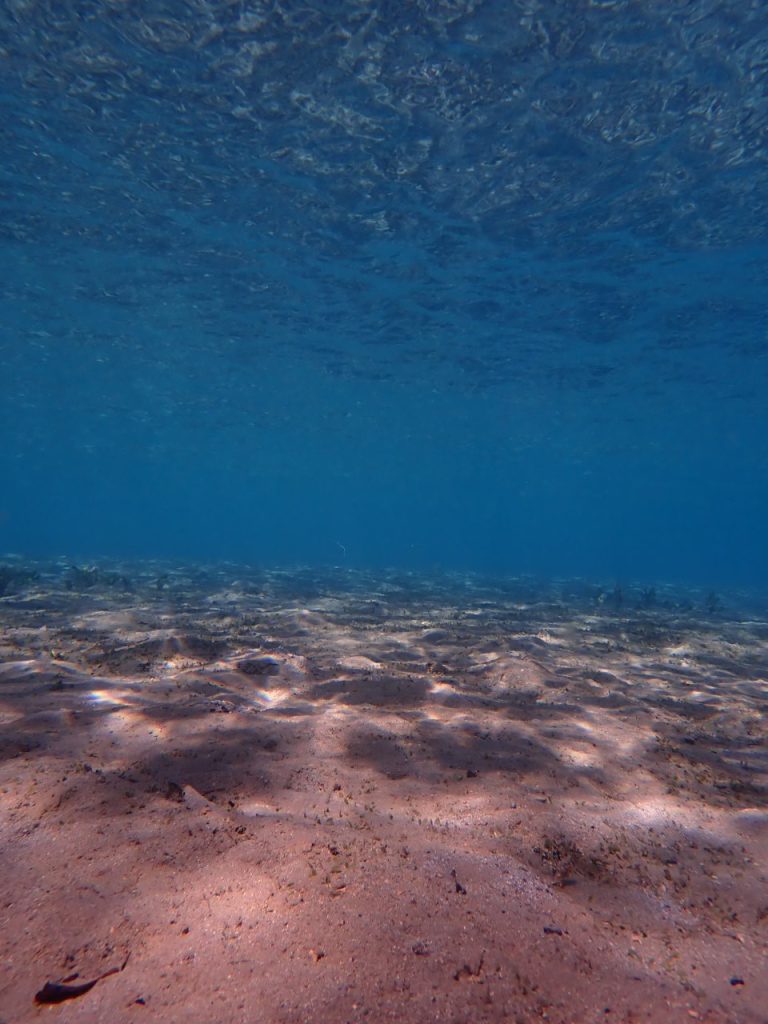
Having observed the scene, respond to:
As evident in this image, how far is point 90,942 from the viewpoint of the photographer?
6.56 feet

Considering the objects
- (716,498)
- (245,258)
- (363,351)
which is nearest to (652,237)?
(245,258)

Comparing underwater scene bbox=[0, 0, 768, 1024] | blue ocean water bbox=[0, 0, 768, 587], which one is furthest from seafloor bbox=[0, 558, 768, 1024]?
blue ocean water bbox=[0, 0, 768, 587]

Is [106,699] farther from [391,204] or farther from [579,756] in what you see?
[391,204]

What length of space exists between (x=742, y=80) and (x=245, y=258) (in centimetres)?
1645

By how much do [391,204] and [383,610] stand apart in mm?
12988

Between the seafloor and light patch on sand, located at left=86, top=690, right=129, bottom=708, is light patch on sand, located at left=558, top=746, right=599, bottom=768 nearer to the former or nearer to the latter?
the seafloor

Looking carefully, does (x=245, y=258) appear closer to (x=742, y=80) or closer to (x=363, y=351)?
(x=363, y=351)

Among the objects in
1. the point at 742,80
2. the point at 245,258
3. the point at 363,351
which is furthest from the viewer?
the point at 363,351

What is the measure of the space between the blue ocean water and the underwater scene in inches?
4.5

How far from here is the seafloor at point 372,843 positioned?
1.90m

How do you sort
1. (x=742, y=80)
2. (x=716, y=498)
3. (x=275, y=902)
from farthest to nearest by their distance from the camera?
(x=716, y=498) < (x=742, y=80) < (x=275, y=902)

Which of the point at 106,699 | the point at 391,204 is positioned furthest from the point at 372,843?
the point at 391,204

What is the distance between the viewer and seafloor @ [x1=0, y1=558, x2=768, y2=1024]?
74.6 inches

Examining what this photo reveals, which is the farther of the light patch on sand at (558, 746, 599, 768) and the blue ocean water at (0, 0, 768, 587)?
the blue ocean water at (0, 0, 768, 587)
